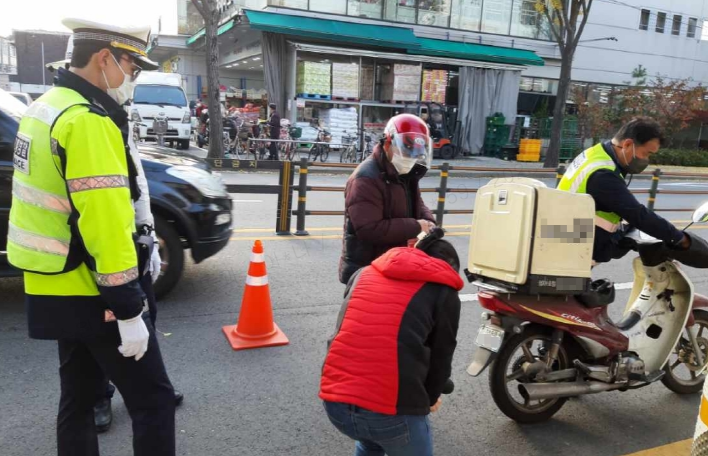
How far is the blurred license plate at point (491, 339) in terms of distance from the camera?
3.13 metres

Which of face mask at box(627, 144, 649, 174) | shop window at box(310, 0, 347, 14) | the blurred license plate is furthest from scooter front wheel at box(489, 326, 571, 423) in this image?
shop window at box(310, 0, 347, 14)

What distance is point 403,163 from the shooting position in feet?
10.9

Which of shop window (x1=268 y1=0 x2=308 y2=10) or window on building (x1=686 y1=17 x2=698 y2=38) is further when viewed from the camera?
window on building (x1=686 y1=17 x2=698 y2=38)

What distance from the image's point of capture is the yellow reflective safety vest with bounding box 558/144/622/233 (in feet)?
11.9

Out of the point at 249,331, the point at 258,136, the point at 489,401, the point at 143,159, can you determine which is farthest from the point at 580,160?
the point at 258,136

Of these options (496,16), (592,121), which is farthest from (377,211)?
(592,121)

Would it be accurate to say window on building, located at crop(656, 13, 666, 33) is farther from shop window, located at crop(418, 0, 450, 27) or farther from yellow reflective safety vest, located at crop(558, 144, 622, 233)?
yellow reflective safety vest, located at crop(558, 144, 622, 233)

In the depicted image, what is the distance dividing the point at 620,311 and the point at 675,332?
2.15 metres

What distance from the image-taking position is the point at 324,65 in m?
21.6

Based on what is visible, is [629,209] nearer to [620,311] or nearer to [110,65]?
[620,311]

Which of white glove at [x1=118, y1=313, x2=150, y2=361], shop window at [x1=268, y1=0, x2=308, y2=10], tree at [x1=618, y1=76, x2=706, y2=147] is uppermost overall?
shop window at [x1=268, y1=0, x2=308, y2=10]

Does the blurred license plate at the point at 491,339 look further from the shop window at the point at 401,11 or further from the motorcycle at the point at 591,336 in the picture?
the shop window at the point at 401,11

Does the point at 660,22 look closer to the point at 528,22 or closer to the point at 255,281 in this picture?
the point at 528,22

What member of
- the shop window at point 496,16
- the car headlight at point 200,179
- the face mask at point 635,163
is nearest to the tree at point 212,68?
the car headlight at point 200,179
